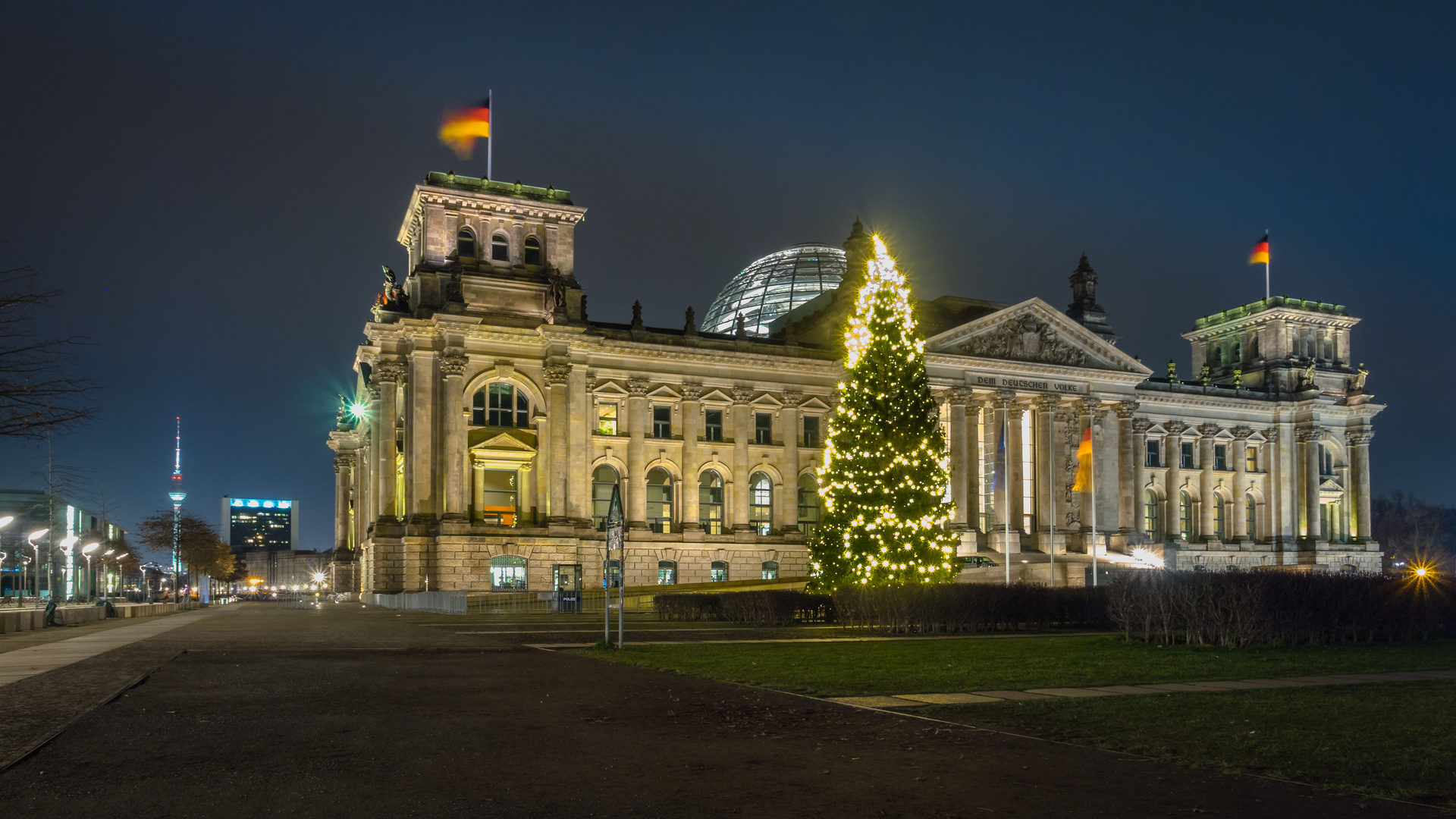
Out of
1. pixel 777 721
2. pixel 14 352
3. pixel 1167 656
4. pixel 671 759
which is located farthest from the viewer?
pixel 1167 656

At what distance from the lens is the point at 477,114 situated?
67.7m

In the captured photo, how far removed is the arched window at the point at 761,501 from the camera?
7781cm

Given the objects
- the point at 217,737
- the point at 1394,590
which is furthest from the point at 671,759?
the point at 1394,590

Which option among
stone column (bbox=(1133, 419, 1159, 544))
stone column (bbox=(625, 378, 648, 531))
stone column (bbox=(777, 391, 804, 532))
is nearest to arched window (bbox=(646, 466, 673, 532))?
stone column (bbox=(625, 378, 648, 531))

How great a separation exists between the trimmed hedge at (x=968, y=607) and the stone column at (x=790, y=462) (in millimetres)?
40571

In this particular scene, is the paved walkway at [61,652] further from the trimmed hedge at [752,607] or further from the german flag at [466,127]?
the german flag at [466,127]

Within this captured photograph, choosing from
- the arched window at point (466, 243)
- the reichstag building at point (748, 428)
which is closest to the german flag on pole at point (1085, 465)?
the reichstag building at point (748, 428)

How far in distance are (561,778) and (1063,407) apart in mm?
78542

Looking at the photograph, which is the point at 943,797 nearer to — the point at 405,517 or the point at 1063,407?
the point at 405,517

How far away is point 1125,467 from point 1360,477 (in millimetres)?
26507

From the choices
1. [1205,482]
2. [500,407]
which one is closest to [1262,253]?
A: [1205,482]

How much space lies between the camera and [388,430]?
68.2 metres

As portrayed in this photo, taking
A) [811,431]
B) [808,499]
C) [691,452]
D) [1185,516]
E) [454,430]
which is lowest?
[1185,516]

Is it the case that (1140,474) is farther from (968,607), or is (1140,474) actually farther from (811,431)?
(968,607)
